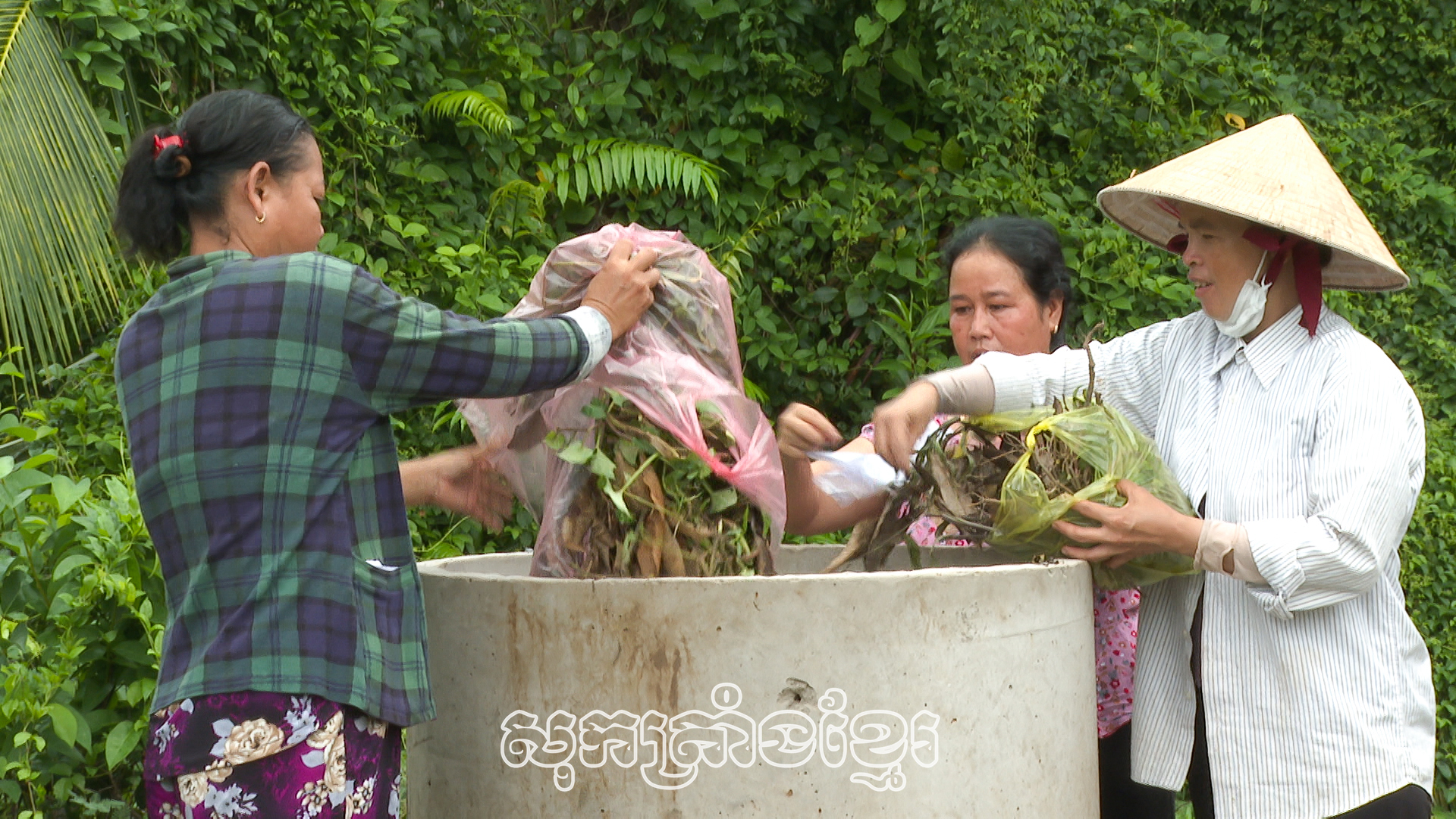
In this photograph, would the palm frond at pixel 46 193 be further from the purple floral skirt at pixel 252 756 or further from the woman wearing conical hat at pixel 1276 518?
the woman wearing conical hat at pixel 1276 518

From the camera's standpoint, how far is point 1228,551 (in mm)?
2057

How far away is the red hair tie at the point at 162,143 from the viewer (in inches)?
78.3

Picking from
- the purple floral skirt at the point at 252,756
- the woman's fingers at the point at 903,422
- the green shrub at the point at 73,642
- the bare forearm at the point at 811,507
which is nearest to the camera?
the purple floral skirt at the point at 252,756

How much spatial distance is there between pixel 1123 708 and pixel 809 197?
3196 millimetres

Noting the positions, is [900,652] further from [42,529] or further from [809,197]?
[809,197]

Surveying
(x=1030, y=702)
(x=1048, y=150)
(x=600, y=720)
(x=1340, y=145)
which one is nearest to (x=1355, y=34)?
(x=1340, y=145)

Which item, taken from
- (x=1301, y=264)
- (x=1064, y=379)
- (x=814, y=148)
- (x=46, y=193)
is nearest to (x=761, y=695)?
(x=1064, y=379)

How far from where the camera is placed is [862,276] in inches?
209

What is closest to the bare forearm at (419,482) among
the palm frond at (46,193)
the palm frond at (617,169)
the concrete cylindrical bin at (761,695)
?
the concrete cylindrical bin at (761,695)

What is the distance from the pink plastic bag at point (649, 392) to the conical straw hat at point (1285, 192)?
743 mm

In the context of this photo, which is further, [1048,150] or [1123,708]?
[1048,150]

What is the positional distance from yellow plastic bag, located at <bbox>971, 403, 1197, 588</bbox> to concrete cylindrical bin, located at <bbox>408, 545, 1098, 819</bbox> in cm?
10

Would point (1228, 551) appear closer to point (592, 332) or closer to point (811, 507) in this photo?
point (811, 507)

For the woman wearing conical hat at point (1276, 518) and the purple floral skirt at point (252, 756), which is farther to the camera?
the woman wearing conical hat at point (1276, 518)
